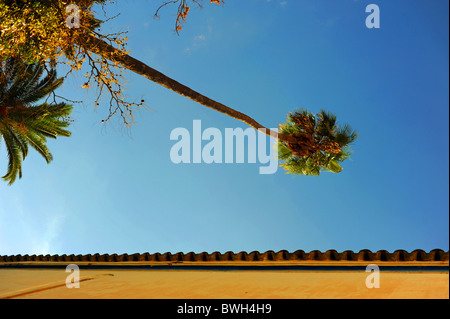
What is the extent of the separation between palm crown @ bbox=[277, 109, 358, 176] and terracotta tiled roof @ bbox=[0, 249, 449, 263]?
2.69 metres

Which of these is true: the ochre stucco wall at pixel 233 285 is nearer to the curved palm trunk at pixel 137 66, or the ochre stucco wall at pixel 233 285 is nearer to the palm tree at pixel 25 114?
the curved palm trunk at pixel 137 66

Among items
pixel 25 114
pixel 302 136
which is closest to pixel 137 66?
pixel 302 136

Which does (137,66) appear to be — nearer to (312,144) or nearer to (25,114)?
(312,144)

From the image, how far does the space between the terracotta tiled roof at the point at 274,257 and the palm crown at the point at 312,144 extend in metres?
2.69

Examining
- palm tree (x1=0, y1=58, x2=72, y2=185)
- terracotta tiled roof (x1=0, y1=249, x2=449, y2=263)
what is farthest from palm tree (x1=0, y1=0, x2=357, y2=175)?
palm tree (x1=0, y1=58, x2=72, y2=185)

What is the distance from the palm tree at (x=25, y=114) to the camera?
11609mm

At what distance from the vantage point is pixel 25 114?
11875mm

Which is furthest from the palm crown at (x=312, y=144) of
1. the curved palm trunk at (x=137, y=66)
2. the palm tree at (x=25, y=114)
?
the palm tree at (x=25, y=114)

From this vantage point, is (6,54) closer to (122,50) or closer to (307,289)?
(122,50)

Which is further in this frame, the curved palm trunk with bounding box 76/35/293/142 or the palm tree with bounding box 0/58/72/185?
the palm tree with bounding box 0/58/72/185

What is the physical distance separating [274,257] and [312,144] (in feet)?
9.66

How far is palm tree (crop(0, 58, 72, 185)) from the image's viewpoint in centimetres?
1161

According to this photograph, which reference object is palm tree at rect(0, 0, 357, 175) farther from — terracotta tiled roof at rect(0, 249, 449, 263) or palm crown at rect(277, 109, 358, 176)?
terracotta tiled roof at rect(0, 249, 449, 263)
